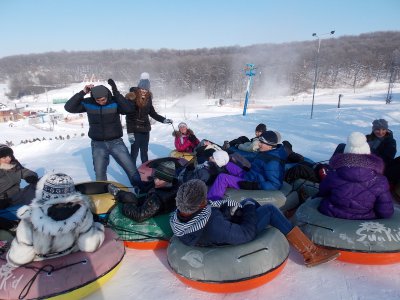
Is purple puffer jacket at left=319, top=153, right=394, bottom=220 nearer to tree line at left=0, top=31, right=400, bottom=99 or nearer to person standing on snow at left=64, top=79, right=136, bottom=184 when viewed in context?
person standing on snow at left=64, top=79, right=136, bottom=184

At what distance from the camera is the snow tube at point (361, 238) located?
255 centimetres

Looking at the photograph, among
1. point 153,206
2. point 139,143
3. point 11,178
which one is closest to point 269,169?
point 153,206

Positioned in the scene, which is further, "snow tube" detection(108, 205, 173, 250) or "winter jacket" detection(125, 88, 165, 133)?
"winter jacket" detection(125, 88, 165, 133)

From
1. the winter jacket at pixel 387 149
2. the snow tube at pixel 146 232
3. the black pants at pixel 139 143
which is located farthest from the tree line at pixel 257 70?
the snow tube at pixel 146 232

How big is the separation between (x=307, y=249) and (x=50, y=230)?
6.58 feet

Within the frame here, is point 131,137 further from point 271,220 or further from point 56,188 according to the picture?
point 271,220

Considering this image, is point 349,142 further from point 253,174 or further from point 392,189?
point 392,189

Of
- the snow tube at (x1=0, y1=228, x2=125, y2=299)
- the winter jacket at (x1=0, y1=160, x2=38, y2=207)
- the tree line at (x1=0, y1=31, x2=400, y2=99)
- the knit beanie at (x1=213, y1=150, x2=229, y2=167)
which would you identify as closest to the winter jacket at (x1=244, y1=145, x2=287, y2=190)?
the knit beanie at (x1=213, y1=150, x2=229, y2=167)

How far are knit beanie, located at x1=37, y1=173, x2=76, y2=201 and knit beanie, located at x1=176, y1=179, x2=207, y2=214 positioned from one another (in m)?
0.86

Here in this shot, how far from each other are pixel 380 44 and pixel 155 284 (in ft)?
271

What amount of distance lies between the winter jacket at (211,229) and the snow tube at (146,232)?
53 centimetres

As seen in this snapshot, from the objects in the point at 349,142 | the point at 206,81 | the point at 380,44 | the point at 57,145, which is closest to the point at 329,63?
the point at 380,44

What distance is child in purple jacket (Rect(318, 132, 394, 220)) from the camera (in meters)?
2.71

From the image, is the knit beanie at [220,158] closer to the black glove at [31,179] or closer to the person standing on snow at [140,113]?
the person standing on snow at [140,113]
